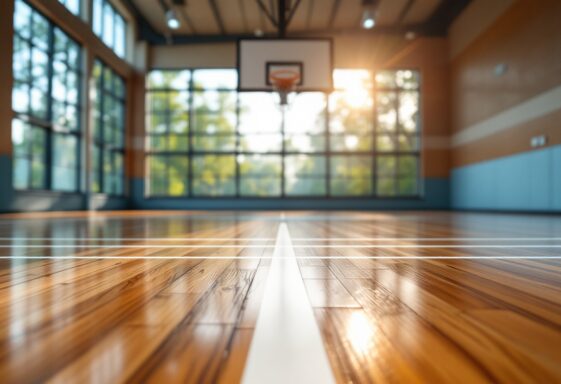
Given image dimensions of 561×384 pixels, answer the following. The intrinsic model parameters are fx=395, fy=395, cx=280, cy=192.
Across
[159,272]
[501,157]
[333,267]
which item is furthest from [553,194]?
[159,272]

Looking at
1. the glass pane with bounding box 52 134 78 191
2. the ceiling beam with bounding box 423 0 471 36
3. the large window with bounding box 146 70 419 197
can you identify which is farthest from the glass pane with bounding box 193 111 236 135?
the ceiling beam with bounding box 423 0 471 36

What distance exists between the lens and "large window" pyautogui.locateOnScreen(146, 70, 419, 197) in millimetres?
12906

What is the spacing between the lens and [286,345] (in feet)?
2.05

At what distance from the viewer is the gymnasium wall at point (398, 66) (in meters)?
12.9

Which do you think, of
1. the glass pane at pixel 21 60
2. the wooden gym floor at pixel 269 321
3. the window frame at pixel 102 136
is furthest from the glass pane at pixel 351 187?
the wooden gym floor at pixel 269 321

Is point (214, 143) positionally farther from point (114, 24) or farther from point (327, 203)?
point (114, 24)

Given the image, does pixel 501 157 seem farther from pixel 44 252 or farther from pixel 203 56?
pixel 44 252

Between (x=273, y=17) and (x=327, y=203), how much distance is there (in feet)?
19.2

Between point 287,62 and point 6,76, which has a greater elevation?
point 287,62

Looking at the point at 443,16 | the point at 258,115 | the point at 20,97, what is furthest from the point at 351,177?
the point at 20,97

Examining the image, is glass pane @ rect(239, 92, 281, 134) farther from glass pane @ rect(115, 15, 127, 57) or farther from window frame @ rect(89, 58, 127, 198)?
glass pane @ rect(115, 15, 127, 57)

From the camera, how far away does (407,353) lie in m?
0.60

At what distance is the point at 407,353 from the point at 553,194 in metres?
9.18

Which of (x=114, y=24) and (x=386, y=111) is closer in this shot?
(x=114, y=24)
